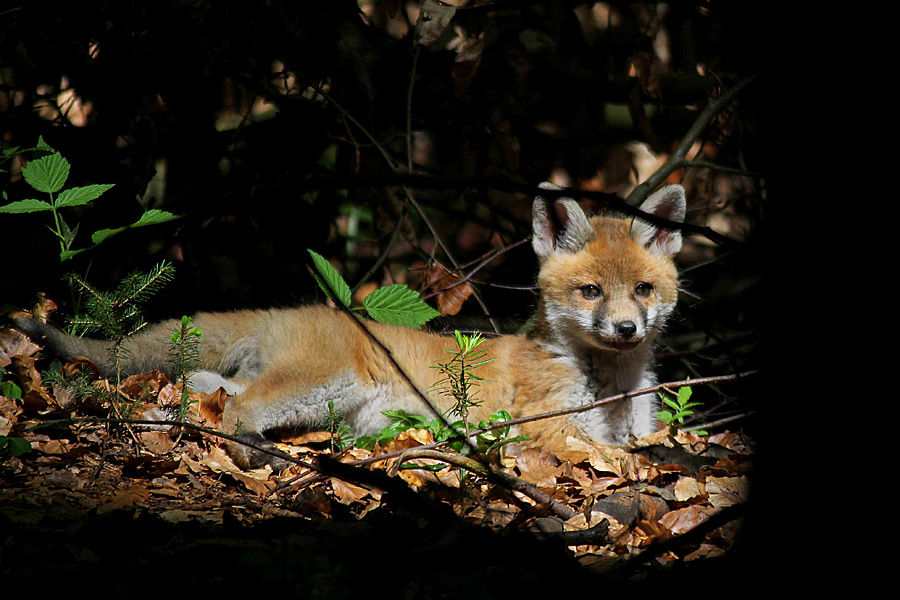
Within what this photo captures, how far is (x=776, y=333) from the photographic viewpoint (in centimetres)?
141

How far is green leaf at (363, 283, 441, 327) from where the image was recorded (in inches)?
139

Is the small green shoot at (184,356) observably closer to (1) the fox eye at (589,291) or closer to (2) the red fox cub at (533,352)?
(2) the red fox cub at (533,352)

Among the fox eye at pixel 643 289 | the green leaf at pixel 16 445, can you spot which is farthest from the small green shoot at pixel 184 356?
the fox eye at pixel 643 289

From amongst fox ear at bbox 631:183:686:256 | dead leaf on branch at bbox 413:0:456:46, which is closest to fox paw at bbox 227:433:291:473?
fox ear at bbox 631:183:686:256

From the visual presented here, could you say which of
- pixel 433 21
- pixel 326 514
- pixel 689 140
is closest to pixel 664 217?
pixel 689 140

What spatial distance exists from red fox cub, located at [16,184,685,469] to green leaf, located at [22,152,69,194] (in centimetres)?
91

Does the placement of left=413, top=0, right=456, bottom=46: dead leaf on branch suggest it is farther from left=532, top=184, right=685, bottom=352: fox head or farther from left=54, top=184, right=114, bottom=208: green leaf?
left=54, top=184, right=114, bottom=208: green leaf

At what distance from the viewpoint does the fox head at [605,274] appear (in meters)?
3.94

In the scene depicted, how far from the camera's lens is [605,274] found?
4.03 m

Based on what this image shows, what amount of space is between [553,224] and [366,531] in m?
2.67

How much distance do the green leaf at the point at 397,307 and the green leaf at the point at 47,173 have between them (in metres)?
1.96

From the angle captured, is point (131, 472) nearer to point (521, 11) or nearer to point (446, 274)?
point (446, 274)

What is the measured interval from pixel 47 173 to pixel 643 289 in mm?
3563

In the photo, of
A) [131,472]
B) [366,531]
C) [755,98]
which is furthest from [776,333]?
[755,98]
